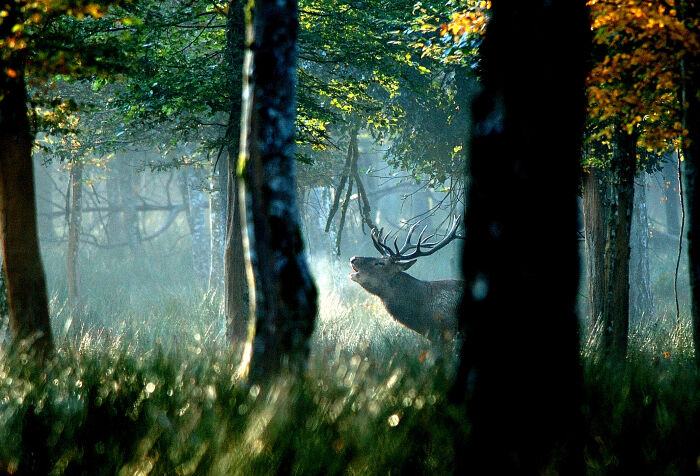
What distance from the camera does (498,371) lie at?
4.51m

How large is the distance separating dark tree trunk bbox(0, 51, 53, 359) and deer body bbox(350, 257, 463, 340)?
5519 millimetres

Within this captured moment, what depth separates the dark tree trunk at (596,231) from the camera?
9422 millimetres

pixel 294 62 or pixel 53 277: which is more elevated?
pixel 294 62

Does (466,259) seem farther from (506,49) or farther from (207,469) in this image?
(207,469)

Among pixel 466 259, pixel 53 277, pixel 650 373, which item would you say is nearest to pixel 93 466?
pixel 466 259

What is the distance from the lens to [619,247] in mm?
7762

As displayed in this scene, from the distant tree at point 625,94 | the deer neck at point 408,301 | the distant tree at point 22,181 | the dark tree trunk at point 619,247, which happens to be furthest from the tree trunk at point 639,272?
the distant tree at point 22,181

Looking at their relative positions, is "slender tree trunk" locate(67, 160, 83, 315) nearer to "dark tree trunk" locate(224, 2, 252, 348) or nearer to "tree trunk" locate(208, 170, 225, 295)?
"tree trunk" locate(208, 170, 225, 295)

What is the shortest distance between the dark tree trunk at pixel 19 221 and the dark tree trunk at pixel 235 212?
2.70 m

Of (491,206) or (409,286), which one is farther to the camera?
(409,286)

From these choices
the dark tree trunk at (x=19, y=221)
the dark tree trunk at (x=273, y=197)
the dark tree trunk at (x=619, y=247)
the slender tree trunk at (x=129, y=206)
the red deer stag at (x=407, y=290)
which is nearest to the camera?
the dark tree trunk at (x=273, y=197)

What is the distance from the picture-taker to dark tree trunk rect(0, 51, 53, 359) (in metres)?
6.31

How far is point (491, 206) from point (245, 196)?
1.96m

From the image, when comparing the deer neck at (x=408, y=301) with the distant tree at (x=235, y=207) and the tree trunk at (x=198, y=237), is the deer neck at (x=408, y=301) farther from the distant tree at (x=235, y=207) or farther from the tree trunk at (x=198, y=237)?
the tree trunk at (x=198, y=237)
